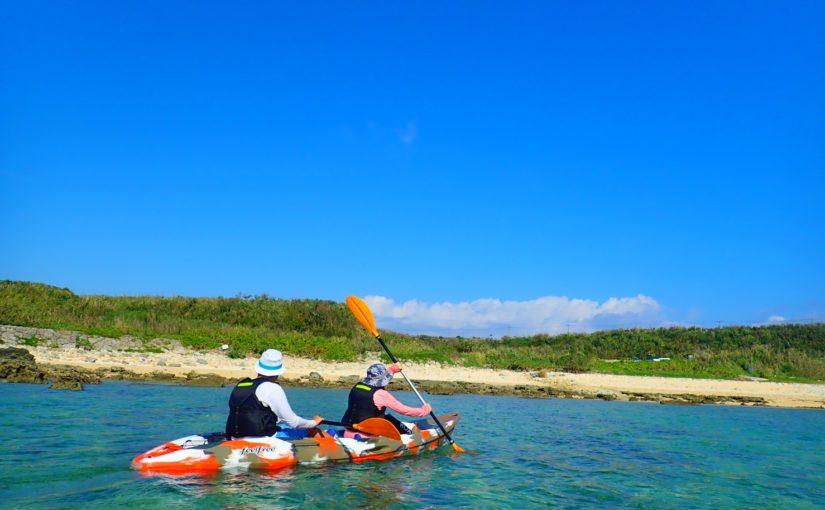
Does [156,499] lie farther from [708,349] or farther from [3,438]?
[708,349]

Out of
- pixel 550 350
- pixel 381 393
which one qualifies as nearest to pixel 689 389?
pixel 550 350

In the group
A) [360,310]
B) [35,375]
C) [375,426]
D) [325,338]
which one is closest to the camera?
[375,426]

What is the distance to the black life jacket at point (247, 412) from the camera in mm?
9492

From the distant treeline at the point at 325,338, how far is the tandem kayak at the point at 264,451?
57.0 ft

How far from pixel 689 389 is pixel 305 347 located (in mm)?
18485

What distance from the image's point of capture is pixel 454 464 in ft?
36.8

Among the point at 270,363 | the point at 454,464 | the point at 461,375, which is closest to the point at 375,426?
the point at 454,464

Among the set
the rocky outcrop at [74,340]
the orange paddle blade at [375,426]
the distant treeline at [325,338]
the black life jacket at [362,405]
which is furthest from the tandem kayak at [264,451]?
the rocky outcrop at [74,340]

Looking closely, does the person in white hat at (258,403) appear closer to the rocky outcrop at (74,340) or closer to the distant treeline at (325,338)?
the distant treeline at (325,338)

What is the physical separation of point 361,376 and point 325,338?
23.8 ft

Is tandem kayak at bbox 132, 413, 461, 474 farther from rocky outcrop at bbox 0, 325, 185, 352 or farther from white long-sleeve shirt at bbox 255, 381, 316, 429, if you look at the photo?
rocky outcrop at bbox 0, 325, 185, 352

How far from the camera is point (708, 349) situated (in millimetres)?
40188

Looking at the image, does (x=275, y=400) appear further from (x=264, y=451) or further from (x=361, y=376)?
(x=361, y=376)

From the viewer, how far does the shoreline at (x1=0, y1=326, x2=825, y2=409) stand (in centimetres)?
2239
